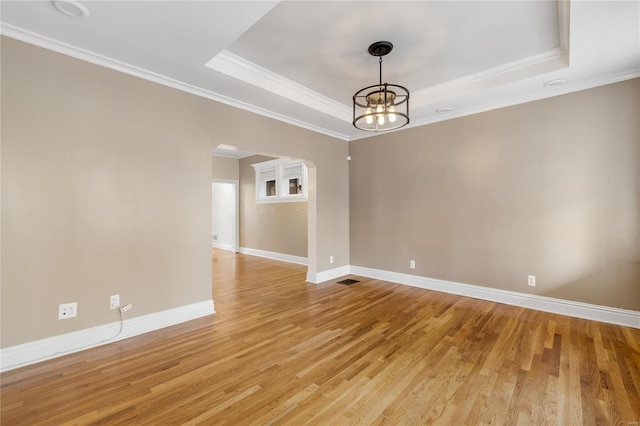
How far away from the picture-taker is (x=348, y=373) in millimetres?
2133

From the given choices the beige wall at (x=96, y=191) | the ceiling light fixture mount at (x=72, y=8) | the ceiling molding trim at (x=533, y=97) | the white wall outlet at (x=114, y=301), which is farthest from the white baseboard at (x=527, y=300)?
the ceiling light fixture mount at (x=72, y=8)

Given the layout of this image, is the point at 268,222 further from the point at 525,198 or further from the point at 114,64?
the point at 525,198

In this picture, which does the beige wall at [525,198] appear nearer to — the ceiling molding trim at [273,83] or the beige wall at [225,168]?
the ceiling molding trim at [273,83]

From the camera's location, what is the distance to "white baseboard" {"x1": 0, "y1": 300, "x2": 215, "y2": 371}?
219 cm

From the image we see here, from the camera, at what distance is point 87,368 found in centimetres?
220

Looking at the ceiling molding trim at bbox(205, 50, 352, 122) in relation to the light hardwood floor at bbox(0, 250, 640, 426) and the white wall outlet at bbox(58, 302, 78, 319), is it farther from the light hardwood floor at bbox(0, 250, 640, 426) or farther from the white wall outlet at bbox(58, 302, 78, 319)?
the light hardwood floor at bbox(0, 250, 640, 426)

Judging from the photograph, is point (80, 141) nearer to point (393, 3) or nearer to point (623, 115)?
point (393, 3)

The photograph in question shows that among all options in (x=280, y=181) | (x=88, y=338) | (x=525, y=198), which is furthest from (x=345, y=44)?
(x=280, y=181)

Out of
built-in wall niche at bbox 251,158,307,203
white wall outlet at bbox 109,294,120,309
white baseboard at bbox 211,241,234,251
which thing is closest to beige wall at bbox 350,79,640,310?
built-in wall niche at bbox 251,158,307,203

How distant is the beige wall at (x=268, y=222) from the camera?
6.49 metres

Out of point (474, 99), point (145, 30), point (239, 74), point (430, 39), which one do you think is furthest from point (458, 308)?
point (145, 30)

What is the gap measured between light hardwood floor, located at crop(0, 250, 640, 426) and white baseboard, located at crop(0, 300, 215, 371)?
85 millimetres

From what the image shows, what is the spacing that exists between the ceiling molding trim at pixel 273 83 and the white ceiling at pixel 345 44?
0.05 feet

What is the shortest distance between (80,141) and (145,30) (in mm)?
1184
